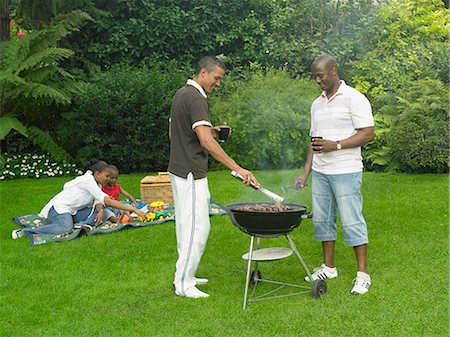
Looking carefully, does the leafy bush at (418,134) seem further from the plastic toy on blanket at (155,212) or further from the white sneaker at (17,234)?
the white sneaker at (17,234)

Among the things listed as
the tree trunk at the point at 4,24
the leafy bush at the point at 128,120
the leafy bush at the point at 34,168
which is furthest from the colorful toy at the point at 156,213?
the tree trunk at the point at 4,24

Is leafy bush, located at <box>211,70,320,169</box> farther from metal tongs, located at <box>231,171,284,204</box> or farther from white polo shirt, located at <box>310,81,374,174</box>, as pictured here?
metal tongs, located at <box>231,171,284,204</box>

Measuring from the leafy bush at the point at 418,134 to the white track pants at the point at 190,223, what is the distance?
18.6 feet

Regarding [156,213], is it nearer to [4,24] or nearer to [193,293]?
[193,293]

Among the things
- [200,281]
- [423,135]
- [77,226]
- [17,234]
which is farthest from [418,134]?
[17,234]

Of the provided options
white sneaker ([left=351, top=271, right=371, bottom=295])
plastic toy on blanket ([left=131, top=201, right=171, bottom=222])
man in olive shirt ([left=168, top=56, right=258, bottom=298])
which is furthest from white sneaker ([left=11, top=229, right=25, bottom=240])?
white sneaker ([left=351, top=271, right=371, bottom=295])

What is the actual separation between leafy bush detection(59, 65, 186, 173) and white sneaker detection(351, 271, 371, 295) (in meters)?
6.53

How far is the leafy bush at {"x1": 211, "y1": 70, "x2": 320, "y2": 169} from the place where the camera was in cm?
1030

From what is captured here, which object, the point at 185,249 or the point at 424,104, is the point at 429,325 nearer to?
the point at 185,249

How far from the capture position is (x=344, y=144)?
4562 millimetres

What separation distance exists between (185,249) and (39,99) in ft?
22.9

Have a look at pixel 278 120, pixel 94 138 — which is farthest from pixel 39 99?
pixel 278 120

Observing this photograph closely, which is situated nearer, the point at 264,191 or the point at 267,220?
the point at 267,220

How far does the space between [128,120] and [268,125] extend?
2.25 meters
